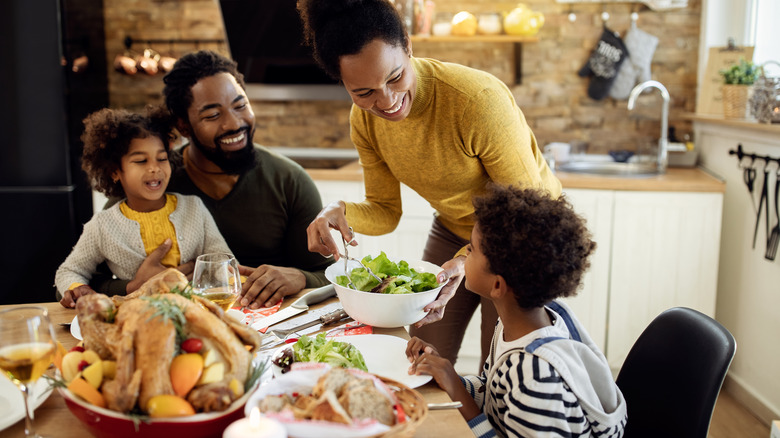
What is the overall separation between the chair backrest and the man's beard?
3.87 ft

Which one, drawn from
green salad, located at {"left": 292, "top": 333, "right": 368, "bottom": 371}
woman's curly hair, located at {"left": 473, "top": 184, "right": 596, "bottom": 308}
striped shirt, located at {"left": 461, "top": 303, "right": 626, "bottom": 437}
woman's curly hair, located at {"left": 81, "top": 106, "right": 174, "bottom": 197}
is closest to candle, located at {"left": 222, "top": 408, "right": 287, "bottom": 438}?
green salad, located at {"left": 292, "top": 333, "right": 368, "bottom": 371}

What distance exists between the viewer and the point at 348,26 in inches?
54.6

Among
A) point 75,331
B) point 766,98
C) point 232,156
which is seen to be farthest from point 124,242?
point 766,98

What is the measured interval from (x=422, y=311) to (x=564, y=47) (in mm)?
2426

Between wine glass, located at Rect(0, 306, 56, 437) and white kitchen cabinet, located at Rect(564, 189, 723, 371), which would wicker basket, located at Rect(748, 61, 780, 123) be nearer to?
white kitchen cabinet, located at Rect(564, 189, 723, 371)

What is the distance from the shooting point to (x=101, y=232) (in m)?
1.72

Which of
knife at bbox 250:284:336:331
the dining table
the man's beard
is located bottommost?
the dining table

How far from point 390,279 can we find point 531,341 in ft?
1.09

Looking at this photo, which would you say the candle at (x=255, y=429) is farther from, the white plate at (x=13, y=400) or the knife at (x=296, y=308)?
the knife at (x=296, y=308)

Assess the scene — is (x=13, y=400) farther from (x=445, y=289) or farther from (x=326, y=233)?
(x=445, y=289)

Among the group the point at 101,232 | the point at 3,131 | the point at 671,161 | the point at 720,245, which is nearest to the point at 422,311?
the point at 101,232

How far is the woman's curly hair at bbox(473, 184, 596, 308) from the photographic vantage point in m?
1.14

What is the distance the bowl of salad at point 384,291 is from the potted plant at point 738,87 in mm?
1866

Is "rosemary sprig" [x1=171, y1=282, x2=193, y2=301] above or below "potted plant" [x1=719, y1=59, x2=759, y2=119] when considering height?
below
